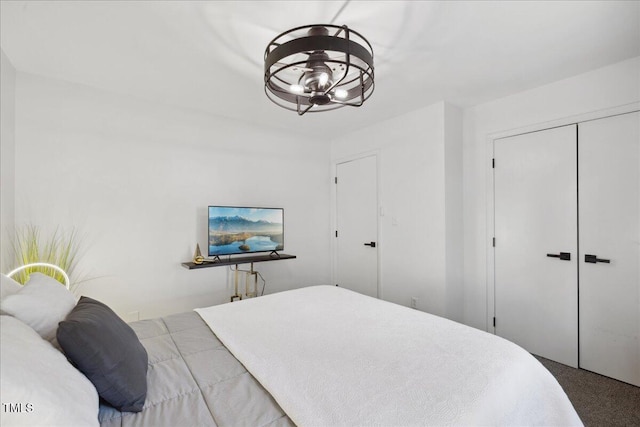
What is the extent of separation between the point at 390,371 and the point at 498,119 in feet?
9.27

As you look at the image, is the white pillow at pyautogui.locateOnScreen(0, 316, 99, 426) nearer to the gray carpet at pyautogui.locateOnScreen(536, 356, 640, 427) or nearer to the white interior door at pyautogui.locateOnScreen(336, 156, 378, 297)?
the gray carpet at pyautogui.locateOnScreen(536, 356, 640, 427)

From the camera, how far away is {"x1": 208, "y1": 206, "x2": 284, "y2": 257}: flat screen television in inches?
130

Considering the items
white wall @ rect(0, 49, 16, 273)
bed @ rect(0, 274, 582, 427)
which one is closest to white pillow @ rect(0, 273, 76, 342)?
bed @ rect(0, 274, 582, 427)

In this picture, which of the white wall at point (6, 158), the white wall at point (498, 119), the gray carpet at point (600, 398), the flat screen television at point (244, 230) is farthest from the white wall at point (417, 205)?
the white wall at point (6, 158)

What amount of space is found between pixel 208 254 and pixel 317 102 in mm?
2293

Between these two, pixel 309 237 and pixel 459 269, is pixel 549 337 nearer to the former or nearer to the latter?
pixel 459 269

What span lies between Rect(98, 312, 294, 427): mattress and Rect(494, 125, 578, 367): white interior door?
108 inches

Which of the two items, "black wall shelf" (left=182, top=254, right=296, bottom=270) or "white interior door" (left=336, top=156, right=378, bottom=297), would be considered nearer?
"black wall shelf" (left=182, top=254, right=296, bottom=270)

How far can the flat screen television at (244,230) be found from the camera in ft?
10.9

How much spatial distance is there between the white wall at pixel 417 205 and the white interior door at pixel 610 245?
1028mm

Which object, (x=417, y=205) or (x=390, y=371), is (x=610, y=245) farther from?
(x=390, y=371)

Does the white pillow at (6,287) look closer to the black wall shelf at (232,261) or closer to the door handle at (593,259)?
the black wall shelf at (232,261)

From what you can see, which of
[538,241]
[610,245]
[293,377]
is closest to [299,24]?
[293,377]

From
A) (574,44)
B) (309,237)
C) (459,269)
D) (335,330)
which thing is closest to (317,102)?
(335,330)
